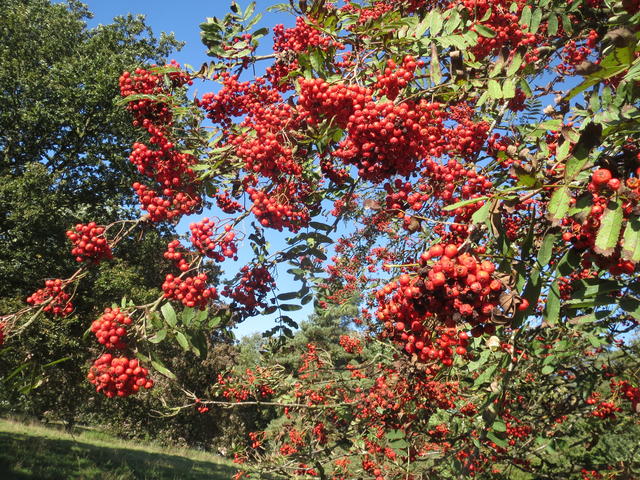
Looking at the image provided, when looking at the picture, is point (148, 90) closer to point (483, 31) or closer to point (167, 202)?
point (167, 202)

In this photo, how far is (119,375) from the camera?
8.30ft

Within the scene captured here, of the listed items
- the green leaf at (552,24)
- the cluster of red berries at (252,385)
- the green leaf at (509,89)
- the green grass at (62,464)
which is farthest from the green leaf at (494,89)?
the green grass at (62,464)

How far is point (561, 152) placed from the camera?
4.82 feet

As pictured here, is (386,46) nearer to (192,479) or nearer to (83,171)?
(192,479)

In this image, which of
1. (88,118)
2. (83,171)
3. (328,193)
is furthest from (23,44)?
(328,193)

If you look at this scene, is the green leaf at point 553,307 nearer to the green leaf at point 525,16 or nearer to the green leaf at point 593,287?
the green leaf at point 593,287

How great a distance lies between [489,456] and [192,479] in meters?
11.9

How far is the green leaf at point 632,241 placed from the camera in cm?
109

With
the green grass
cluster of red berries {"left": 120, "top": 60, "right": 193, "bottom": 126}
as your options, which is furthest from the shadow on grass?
cluster of red berries {"left": 120, "top": 60, "right": 193, "bottom": 126}

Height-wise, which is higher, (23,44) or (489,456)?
(23,44)

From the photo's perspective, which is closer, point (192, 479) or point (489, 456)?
point (489, 456)

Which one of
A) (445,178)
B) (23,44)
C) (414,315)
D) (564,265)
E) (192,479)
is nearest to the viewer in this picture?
(564,265)

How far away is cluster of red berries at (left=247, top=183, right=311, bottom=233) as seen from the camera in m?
2.77

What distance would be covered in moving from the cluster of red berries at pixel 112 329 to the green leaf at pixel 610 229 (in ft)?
8.73
